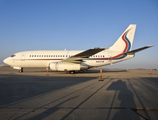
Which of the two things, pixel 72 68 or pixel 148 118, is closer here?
pixel 148 118

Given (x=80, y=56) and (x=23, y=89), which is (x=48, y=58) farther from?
(x=23, y=89)

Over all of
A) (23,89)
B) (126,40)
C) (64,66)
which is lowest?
(23,89)

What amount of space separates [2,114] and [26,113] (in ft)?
2.08

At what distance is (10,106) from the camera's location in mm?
5621

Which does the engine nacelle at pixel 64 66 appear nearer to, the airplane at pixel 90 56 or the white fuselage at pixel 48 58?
the airplane at pixel 90 56

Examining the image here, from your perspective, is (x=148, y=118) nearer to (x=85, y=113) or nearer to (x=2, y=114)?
(x=85, y=113)

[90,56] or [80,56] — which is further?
[90,56]

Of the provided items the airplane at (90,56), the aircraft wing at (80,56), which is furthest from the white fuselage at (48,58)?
the aircraft wing at (80,56)

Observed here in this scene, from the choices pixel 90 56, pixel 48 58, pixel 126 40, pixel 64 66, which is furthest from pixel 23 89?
pixel 126 40

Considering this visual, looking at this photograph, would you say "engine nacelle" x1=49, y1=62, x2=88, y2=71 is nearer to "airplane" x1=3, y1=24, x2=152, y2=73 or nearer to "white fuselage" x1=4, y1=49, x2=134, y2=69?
"airplane" x1=3, y1=24, x2=152, y2=73

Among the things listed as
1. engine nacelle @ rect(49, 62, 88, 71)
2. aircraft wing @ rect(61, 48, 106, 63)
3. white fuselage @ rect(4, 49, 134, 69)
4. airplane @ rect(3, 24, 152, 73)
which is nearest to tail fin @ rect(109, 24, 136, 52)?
airplane @ rect(3, 24, 152, 73)

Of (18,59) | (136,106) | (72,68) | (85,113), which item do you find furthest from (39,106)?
(18,59)

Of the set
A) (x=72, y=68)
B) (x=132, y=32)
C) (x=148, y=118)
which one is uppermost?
(x=132, y=32)

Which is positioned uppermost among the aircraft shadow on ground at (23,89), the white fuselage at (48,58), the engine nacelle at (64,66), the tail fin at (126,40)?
the tail fin at (126,40)
